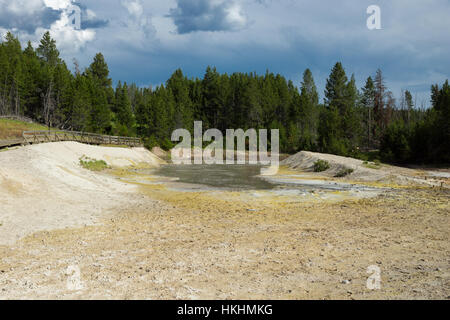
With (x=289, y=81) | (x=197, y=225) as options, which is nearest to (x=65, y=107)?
(x=197, y=225)

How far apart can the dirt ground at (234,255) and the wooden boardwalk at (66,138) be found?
2308 cm

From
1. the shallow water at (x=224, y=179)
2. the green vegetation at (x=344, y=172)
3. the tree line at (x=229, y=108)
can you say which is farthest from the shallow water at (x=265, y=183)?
the tree line at (x=229, y=108)

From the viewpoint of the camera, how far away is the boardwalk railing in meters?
33.0

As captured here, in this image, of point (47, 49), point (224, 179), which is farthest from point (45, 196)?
point (47, 49)

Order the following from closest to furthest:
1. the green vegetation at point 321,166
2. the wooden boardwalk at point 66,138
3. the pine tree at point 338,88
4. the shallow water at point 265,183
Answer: the shallow water at point 265,183, the wooden boardwalk at point 66,138, the green vegetation at point 321,166, the pine tree at point 338,88

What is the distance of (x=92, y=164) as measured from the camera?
1302 inches

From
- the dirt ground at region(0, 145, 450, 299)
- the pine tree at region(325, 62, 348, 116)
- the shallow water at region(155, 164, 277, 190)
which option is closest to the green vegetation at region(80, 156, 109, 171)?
the shallow water at region(155, 164, 277, 190)

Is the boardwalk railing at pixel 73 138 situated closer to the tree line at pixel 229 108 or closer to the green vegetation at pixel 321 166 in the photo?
the tree line at pixel 229 108

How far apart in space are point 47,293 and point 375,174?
28.1 m

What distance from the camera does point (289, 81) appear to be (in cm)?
11444

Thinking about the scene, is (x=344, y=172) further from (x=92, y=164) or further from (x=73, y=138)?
(x=73, y=138)

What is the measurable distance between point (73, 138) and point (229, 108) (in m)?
59.6

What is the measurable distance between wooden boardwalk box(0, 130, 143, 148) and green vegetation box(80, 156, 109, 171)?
5.25 metres

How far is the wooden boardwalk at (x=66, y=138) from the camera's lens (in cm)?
3062
